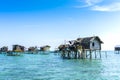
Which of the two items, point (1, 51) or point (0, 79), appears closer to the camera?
point (0, 79)

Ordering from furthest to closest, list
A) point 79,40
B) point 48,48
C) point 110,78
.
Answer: point 48,48 → point 79,40 → point 110,78

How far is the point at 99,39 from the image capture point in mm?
63875

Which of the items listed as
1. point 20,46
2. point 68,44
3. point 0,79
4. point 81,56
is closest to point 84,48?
point 81,56

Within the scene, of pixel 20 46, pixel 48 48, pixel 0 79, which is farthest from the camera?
pixel 48 48

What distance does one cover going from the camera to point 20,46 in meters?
115

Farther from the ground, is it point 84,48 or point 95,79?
point 84,48

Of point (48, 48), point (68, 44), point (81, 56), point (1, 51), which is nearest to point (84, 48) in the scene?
point (81, 56)

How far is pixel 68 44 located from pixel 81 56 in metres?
6.40

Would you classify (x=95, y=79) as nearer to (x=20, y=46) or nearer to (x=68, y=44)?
(x=68, y=44)

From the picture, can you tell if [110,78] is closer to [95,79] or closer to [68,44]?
[95,79]

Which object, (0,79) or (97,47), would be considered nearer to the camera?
(0,79)

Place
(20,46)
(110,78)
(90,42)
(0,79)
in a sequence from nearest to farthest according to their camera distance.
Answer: (0,79) < (110,78) < (90,42) < (20,46)

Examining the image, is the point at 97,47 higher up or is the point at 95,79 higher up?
the point at 97,47

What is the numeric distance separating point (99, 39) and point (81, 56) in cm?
599
